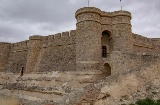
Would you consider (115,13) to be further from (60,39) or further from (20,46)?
(20,46)

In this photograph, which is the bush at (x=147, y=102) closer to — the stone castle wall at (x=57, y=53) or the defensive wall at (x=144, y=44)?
the stone castle wall at (x=57, y=53)

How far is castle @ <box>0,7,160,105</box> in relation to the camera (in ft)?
44.5

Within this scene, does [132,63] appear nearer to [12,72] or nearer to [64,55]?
[64,55]

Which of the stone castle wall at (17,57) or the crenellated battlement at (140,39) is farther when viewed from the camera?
the stone castle wall at (17,57)

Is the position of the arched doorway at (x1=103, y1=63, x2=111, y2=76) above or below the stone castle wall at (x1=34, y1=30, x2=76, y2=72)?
below

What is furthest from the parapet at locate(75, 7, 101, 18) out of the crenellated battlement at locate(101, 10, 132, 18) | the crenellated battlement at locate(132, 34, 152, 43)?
the crenellated battlement at locate(132, 34, 152, 43)

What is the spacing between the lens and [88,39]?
631 inches

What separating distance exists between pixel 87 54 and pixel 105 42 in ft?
8.54

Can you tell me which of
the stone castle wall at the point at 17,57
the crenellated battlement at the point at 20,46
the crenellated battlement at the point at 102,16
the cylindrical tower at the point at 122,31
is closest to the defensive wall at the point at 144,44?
the cylindrical tower at the point at 122,31

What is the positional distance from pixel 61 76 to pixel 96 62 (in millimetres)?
3529

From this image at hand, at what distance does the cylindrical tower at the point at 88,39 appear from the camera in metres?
15.8

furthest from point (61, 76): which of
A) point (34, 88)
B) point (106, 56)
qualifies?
point (106, 56)

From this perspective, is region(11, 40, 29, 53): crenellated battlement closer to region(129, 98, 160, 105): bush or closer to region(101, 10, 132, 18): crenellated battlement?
region(101, 10, 132, 18): crenellated battlement

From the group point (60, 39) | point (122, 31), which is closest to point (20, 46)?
point (60, 39)
